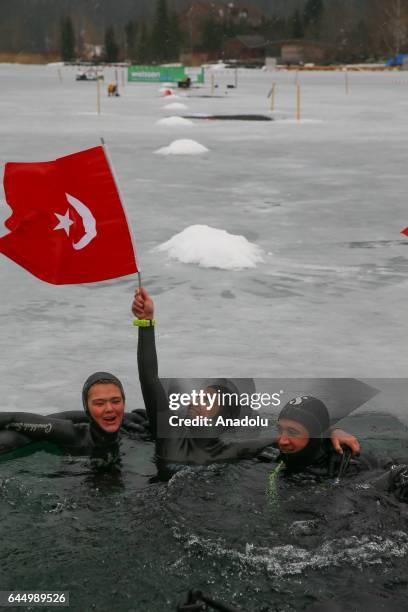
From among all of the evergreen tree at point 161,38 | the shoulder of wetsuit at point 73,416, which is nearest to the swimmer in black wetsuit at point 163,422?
the shoulder of wetsuit at point 73,416

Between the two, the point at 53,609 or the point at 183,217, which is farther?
the point at 183,217

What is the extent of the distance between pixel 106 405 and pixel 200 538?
1.11m

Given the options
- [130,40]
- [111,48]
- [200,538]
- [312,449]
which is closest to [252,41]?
[111,48]

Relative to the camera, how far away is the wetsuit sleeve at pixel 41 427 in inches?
230

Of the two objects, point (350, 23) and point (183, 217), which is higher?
point (350, 23)

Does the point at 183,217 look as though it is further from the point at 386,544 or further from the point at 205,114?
the point at 205,114

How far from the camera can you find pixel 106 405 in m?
5.52

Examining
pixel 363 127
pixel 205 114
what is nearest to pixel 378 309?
pixel 363 127

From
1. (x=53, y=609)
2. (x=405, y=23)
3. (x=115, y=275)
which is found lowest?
(x=53, y=609)

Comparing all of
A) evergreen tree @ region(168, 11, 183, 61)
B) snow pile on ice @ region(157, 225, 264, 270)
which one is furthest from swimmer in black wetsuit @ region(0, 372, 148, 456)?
evergreen tree @ region(168, 11, 183, 61)

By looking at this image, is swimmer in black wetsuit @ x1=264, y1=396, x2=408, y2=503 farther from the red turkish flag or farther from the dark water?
the red turkish flag

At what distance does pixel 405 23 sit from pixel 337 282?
13231 centimetres

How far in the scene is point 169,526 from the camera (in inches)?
194

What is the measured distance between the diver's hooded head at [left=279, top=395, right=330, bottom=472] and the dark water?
13 centimetres
